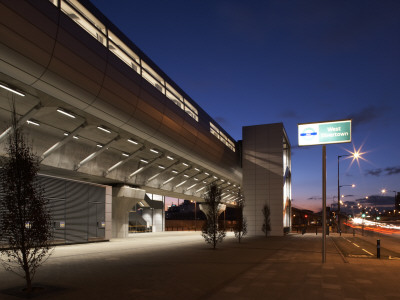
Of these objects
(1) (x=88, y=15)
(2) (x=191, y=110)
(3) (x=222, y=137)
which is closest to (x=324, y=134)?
(1) (x=88, y=15)

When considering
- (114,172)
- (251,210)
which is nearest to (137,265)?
(114,172)

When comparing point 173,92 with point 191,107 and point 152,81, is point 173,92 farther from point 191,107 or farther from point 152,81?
point 191,107

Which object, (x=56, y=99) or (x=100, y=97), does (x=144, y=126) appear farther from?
(x=56, y=99)

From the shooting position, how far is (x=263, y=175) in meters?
45.1

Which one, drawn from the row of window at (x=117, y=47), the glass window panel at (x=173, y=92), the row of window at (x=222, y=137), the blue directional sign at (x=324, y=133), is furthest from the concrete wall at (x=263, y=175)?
the blue directional sign at (x=324, y=133)

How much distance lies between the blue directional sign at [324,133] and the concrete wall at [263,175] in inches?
1055

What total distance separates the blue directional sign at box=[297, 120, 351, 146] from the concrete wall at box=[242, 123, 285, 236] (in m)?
26.8

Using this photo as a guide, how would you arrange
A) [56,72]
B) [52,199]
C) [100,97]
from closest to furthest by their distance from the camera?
[56,72] < [100,97] < [52,199]

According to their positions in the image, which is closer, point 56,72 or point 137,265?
point 137,265

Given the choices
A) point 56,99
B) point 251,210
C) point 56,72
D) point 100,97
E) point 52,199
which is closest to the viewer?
point 56,72

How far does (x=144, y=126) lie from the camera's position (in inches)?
1006

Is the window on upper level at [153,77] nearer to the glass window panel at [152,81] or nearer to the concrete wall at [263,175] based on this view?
the glass window panel at [152,81]

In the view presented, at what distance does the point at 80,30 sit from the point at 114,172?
1842 centimetres

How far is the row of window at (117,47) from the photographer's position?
18478 millimetres
